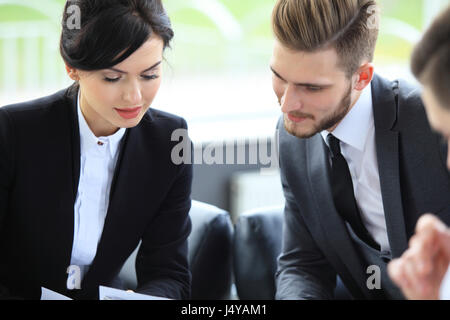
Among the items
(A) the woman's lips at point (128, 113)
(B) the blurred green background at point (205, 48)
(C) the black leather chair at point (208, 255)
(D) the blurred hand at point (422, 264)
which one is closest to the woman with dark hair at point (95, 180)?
(A) the woman's lips at point (128, 113)

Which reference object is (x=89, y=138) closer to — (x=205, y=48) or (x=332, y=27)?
(x=332, y=27)

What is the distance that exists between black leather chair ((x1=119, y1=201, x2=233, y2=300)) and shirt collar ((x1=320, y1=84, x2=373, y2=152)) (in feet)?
1.84

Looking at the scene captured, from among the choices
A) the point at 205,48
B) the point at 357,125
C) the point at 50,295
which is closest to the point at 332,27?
the point at 357,125

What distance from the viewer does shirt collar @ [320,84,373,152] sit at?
174 centimetres

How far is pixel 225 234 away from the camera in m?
2.12

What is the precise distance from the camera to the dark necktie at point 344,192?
177 cm

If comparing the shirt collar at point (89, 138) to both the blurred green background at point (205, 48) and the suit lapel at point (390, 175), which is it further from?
the blurred green background at point (205, 48)

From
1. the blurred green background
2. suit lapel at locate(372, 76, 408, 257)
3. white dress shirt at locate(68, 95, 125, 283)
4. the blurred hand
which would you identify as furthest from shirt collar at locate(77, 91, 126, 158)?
the blurred green background

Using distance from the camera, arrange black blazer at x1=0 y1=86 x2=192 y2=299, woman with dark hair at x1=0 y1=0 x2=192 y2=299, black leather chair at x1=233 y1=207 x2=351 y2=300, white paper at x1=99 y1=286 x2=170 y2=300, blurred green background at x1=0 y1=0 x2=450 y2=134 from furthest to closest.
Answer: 1. blurred green background at x1=0 y1=0 x2=450 y2=134
2. black leather chair at x1=233 y1=207 x2=351 y2=300
3. black blazer at x1=0 y1=86 x2=192 y2=299
4. woman with dark hair at x1=0 y1=0 x2=192 y2=299
5. white paper at x1=99 y1=286 x2=170 y2=300

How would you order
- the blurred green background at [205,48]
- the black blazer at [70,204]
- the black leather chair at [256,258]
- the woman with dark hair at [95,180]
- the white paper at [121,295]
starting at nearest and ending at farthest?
the white paper at [121,295], the woman with dark hair at [95,180], the black blazer at [70,204], the black leather chair at [256,258], the blurred green background at [205,48]

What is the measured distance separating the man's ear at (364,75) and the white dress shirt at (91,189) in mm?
672

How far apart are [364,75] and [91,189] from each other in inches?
32.2

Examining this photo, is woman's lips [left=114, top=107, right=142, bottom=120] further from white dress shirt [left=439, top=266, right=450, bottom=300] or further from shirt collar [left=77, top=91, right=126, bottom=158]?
white dress shirt [left=439, top=266, right=450, bottom=300]
